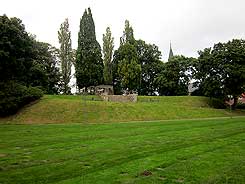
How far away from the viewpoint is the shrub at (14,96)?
1633 inches

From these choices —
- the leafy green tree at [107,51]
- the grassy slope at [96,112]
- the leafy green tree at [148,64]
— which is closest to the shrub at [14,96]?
the grassy slope at [96,112]

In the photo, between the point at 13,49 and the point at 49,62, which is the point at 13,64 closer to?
the point at 13,49

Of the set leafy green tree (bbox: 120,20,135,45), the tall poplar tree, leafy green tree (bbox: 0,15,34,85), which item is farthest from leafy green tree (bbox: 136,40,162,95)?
leafy green tree (bbox: 0,15,34,85)

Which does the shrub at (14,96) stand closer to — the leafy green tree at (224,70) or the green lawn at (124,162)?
the green lawn at (124,162)

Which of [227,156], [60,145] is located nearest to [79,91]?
[60,145]

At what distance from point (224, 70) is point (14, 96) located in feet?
120

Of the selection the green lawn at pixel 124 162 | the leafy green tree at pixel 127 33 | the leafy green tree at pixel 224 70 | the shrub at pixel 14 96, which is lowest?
the green lawn at pixel 124 162

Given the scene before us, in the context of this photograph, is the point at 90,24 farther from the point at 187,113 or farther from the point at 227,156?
the point at 227,156

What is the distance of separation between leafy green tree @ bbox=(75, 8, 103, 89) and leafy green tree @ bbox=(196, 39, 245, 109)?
20.1 m

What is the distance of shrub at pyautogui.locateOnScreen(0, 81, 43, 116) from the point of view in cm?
4147

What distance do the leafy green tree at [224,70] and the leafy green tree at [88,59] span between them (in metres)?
20.1

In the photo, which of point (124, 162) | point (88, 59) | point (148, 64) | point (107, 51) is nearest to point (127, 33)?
point (107, 51)

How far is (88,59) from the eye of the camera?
64875 millimetres

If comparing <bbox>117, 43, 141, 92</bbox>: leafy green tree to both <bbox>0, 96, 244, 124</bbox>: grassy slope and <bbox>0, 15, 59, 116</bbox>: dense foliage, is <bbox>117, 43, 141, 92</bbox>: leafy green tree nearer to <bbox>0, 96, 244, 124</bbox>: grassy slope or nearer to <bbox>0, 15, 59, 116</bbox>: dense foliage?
<bbox>0, 96, 244, 124</bbox>: grassy slope
